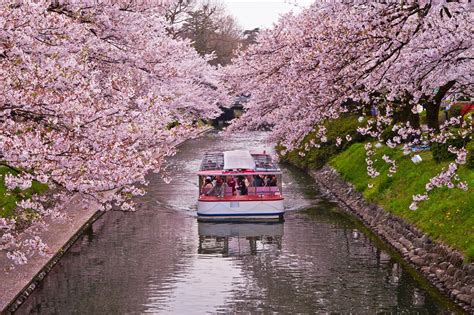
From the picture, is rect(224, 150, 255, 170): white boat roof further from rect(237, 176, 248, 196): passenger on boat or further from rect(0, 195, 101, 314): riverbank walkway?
rect(0, 195, 101, 314): riverbank walkway

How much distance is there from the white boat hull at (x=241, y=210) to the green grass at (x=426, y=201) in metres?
4.29

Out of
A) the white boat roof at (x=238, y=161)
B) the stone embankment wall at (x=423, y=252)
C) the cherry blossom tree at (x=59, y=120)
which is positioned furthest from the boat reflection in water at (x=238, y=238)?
the cherry blossom tree at (x=59, y=120)

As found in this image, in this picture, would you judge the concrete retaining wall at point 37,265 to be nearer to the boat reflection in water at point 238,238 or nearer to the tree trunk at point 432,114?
the boat reflection in water at point 238,238

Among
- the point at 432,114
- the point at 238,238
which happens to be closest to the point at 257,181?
the point at 238,238

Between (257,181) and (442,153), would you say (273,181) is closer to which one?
(257,181)

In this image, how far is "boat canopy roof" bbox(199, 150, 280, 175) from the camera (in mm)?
32969

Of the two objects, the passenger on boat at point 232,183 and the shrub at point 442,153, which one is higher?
the shrub at point 442,153

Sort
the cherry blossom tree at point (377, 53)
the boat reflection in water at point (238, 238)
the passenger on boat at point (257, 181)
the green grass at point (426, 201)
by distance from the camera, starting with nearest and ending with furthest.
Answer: the cherry blossom tree at point (377, 53), the green grass at point (426, 201), the boat reflection in water at point (238, 238), the passenger on boat at point (257, 181)

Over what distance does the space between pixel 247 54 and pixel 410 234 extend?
8.48 metres

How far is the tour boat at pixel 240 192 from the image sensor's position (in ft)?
104

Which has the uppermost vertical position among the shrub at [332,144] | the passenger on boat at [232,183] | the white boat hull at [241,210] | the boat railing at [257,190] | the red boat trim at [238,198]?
the shrub at [332,144]

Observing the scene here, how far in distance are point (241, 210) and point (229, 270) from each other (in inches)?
329

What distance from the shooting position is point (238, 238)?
28.6m

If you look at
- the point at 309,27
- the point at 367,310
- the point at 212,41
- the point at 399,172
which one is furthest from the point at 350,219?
the point at 212,41
